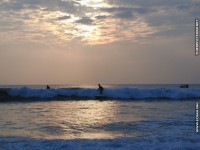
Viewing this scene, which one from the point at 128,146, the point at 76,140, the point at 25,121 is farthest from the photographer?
the point at 25,121

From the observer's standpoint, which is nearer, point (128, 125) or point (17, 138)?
point (17, 138)

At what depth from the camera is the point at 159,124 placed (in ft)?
55.6

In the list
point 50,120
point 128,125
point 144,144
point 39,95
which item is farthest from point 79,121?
point 39,95

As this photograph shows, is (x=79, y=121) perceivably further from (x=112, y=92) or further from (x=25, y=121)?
(x=112, y=92)

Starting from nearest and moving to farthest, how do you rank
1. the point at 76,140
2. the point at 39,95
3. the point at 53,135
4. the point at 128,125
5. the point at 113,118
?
the point at 76,140 < the point at 53,135 < the point at 128,125 < the point at 113,118 < the point at 39,95

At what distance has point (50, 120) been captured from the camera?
18.9 metres

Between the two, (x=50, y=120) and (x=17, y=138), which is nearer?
(x=17, y=138)

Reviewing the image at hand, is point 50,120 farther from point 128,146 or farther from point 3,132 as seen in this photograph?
point 128,146

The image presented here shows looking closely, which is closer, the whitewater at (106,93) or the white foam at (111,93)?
the whitewater at (106,93)

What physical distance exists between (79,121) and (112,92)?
24.7m

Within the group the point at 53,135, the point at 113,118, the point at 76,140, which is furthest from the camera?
the point at 113,118

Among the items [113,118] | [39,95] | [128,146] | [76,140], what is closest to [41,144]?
[76,140]

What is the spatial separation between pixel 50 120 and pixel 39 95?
73.7ft

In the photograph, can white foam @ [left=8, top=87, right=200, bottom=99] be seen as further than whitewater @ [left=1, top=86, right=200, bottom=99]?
Yes
